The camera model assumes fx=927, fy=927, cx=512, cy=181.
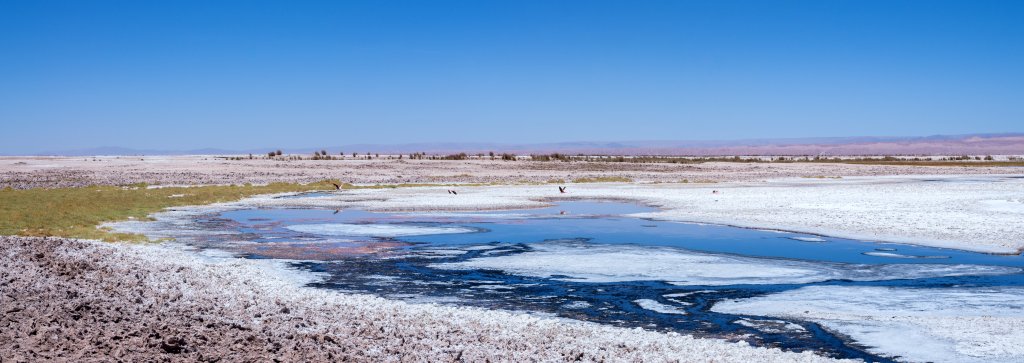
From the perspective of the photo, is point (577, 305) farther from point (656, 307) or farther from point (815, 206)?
point (815, 206)

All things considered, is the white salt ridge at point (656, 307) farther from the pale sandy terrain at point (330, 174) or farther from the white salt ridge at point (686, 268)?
the pale sandy terrain at point (330, 174)

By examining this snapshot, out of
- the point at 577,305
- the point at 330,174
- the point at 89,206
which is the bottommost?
the point at 330,174

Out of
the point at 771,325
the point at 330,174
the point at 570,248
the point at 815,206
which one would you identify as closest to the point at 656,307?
the point at 771,325

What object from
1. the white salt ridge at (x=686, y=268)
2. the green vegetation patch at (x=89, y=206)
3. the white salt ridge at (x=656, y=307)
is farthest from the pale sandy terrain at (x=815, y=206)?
the white salt ridge at (x=656, y=307)

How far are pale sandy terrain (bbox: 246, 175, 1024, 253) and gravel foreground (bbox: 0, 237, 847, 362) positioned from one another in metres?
10.8

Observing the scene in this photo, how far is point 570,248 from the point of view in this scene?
17.4 m

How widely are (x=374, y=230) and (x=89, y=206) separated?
9908 mm

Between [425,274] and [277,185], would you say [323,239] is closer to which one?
[425,274]

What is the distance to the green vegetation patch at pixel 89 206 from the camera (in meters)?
19.3

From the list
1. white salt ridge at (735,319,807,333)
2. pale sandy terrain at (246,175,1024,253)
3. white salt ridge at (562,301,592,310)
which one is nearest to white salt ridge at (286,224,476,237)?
pale sandy terrain at (246,175,1024,253)

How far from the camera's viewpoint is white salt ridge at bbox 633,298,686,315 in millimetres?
10703

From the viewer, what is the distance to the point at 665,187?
4150 centimetres

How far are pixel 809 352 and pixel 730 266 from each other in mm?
6235

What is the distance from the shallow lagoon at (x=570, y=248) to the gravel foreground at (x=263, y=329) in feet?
2.71
